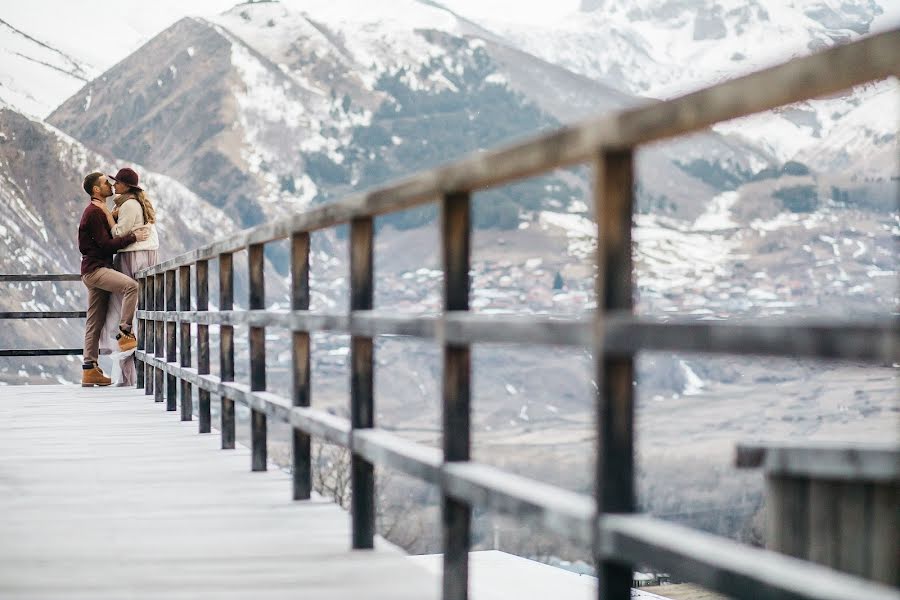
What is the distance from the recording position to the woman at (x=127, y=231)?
418 inches

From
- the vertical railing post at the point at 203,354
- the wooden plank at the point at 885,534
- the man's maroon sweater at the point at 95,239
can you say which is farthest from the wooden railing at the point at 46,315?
the wooden plank at the point at 885,534

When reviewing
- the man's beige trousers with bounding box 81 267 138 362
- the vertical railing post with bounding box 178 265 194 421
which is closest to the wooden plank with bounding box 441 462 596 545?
the vertical railing post with bounding box 178 265 194 421

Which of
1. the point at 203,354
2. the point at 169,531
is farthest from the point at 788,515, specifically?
the point at 203,354

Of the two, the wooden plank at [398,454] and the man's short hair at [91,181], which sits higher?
the man's short hair at [91,181]

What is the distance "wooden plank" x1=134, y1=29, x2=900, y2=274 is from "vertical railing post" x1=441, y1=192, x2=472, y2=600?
7 cm

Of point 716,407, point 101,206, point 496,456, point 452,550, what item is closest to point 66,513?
point 452,550

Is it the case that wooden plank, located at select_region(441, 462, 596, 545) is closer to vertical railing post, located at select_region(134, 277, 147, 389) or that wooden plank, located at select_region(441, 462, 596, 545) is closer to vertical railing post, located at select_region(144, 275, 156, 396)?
vertical railing post, located at select_region(144, 275, 156, 396)

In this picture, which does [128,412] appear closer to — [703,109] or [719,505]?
[703,109]

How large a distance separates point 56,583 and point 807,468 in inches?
73.9

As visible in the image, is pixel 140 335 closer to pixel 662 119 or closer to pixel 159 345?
pixel 159 345

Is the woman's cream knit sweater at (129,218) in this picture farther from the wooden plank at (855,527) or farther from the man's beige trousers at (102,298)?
the wooden plank at (855,527)

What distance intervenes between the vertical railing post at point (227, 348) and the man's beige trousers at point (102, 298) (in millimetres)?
4429

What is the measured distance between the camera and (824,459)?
2.19 metres

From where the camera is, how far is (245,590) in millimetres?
3119
